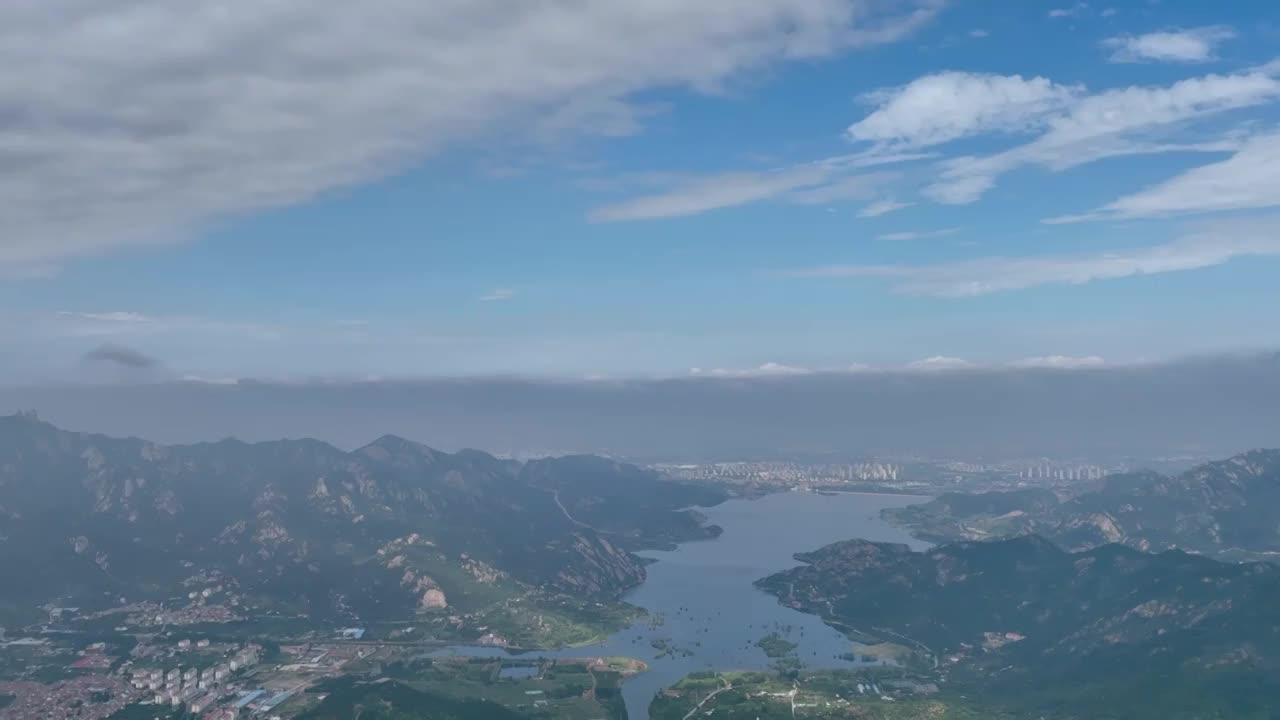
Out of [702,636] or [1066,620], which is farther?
[702,636]

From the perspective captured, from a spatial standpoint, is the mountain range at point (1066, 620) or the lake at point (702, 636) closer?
the mountain range at point (1066, 620)

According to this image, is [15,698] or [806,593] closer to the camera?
[15,698]

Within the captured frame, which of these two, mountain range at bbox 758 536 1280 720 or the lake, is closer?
mountain range at bbox 758 536 1280 720

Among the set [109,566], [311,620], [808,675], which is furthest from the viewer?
[109,566]

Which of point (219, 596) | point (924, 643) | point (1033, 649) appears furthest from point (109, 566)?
point (1033, 649)

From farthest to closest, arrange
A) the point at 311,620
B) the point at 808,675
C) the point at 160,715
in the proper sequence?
the point at 311,620 < the point at 808,675 < the point at 160,715

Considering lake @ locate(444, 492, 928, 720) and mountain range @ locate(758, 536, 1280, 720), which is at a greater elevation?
mountain range @ locate(758, 536, 1280, 720)

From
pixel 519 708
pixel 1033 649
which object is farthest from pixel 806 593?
pixel 519 708

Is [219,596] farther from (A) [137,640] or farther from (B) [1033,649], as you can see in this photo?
(B) [1033,649]

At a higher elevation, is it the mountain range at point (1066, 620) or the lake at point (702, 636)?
the mountain range at point (1066, 620)

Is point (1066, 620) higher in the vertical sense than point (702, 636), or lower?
higher
